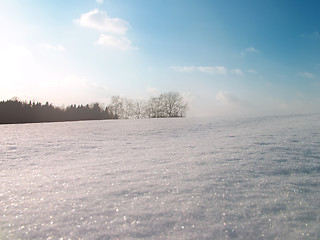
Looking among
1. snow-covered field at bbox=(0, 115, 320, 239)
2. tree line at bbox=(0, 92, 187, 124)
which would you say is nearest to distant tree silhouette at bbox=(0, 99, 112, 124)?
tree line at bbox=(0, 92, 187, 124)

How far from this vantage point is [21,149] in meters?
4.16

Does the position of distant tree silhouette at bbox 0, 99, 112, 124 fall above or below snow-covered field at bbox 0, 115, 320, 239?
above

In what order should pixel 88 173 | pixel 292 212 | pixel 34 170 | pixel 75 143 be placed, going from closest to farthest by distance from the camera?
pixel 292 212 < pixel 88 173 < pixel 34 170 < pixel 75 143

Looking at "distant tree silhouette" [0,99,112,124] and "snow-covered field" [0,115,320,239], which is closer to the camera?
"snow-covered field" [0,115,320,239]

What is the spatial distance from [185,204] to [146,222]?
15.4 inches

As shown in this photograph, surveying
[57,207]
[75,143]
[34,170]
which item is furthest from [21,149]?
[57,207]

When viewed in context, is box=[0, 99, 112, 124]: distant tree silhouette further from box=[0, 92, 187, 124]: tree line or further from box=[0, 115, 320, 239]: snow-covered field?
box=[0, 115, 320, 239]: snow-covered field

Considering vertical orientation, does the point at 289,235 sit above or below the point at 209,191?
below

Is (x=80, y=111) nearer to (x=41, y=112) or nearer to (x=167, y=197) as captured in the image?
(x=41, y=112)

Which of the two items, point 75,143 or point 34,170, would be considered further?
point 75,143

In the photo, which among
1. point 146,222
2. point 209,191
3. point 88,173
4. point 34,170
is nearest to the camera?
point 146,222

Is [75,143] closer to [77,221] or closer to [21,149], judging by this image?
[21,149]

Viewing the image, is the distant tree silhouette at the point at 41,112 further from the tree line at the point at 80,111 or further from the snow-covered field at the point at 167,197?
the snow-covered field at the point at 167,197

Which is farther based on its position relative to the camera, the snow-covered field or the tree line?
the tree line
